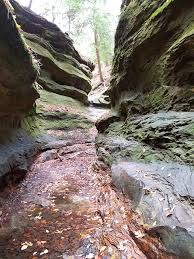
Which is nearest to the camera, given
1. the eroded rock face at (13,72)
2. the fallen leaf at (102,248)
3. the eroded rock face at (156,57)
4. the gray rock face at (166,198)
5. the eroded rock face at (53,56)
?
the gray rock face at (166,198)

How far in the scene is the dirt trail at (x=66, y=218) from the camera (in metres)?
4.34

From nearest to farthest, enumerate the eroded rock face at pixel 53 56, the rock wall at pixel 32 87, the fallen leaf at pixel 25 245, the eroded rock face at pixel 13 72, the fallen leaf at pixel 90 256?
1. the fallen leaf at pixel 90 256
2. the fallen leaf at pixel 25 245
3. the eroded rock face at pixel 13 72
4. the rock wall at pixel 32 87
5. the eroded rock face at pixel 53 56

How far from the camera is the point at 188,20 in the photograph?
715cm

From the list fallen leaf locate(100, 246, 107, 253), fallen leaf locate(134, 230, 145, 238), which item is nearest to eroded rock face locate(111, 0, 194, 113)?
fallen leaf locate(134, 230, 145, 238)

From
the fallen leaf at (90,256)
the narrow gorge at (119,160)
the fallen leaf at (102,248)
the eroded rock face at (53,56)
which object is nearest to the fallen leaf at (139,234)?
the narrow gorge at (119,160)

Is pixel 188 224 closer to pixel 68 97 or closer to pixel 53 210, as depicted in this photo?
pixel 53 210

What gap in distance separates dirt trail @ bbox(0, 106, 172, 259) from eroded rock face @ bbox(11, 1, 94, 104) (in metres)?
10.6

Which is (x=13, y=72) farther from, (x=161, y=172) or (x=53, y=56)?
(x=53, y=56)

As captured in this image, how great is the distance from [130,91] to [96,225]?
A: 6241 mm

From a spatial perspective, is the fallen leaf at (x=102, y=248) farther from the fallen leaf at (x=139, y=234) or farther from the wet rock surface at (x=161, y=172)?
the wet rock surface at (x=161, y=172)

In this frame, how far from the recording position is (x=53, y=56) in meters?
19.6

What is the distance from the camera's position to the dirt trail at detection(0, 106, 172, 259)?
4.34m

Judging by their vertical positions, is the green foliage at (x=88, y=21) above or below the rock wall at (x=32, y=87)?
above

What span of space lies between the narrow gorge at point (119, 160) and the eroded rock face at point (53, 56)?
240 inches
